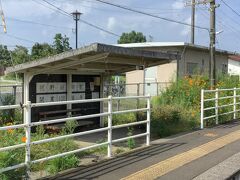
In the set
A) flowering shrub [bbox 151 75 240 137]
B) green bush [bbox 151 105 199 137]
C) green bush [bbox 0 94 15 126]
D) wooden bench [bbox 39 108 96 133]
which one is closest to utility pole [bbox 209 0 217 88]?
flowering shrub [bbox 151 75 240 137]

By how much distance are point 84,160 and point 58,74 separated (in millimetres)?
5235

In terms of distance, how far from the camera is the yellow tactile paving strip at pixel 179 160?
7130 millimetres

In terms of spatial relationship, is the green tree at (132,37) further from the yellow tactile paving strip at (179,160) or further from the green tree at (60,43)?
the yellow tactile paving strip at (179,160)

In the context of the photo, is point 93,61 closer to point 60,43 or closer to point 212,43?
point 212,43

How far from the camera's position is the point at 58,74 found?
13.1 m

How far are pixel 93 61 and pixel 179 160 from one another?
422 cm

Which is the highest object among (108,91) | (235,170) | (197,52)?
(197,52)

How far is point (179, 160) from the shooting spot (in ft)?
27.6

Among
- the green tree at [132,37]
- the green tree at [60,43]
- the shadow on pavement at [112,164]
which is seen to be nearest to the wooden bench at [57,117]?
the shadow on pavement at [112,164]

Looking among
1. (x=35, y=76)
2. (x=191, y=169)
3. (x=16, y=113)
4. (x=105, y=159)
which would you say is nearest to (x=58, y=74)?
(x=35, y=76)

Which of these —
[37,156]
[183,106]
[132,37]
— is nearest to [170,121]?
[183,106]

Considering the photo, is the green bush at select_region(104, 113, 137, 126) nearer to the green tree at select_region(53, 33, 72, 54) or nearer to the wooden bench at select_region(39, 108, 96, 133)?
the wooden bench at select_region(39, 108, 96, 133)

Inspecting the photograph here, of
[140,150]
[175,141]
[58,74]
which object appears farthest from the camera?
[58,74]

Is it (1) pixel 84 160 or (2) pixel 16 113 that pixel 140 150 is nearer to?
(1) pixel 84 160
